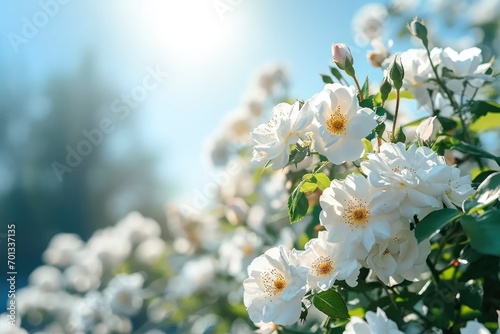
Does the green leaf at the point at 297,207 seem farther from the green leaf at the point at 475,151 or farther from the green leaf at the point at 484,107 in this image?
the green leaf at the point at 484,107

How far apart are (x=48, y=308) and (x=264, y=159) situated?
166 centimetres

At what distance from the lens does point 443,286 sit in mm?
790

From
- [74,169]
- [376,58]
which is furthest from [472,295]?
[74,169]

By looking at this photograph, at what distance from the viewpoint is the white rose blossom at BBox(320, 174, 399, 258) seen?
621 millimetres

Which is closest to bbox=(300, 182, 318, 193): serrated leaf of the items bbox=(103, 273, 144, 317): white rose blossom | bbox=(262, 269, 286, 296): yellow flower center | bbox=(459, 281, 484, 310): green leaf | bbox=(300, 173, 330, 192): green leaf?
bbox=(300, 173, 330, 192): green leaf

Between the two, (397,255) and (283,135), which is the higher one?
(283,135)

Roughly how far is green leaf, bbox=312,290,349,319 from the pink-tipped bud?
28 centimetres

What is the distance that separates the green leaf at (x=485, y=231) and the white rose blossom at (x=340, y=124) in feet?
0.48

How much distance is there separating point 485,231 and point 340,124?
19 centimetres

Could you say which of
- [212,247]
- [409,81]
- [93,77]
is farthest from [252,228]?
[93,77]

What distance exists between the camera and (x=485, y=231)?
0.54 metres

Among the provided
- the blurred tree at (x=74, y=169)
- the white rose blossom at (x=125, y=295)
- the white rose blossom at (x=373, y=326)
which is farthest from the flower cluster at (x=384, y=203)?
the blurred tree at (x=74, y=169)

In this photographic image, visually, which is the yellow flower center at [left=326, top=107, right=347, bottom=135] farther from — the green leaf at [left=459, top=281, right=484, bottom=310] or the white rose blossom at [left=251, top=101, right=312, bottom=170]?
the green leaf at [left=459, top=281, right=484, bottom=310]

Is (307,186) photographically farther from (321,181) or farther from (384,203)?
(384,203)
